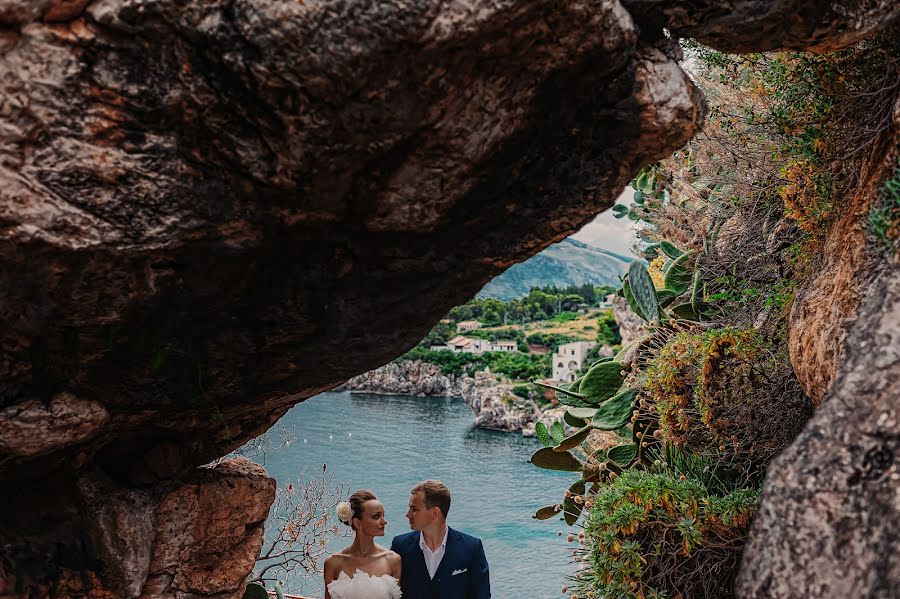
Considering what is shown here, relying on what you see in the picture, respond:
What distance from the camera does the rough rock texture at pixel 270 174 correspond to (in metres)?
2.30

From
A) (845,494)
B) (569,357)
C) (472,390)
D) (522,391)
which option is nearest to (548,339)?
(569,357)

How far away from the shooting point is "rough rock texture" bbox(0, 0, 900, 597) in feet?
7.55

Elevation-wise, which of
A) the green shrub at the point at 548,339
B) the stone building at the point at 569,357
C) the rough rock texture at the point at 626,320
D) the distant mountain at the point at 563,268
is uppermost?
the distant mountain at the point at 563,268

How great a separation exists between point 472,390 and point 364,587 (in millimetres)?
7960

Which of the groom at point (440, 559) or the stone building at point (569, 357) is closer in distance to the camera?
the groom at point (440, 559)

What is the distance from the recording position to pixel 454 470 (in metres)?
9.60

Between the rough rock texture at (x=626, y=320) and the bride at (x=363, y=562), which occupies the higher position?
the rough rock texture at (x=626, y=320)

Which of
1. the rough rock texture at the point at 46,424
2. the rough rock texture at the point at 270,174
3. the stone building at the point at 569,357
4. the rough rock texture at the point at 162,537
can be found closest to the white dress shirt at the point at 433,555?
the rough rock texture at the point at 162,537

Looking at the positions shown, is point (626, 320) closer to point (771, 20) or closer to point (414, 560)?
point (414, 560)

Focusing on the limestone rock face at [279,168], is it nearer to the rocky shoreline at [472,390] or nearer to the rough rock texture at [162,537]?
the rough rock texture at [162,537]

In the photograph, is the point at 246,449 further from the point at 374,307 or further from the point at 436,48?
the point at 436,48

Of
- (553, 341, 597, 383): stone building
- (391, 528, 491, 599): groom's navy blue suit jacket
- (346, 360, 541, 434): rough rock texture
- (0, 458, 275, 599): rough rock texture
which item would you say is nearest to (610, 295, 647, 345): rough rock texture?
(346, 360, 541, 434): rough rock texture

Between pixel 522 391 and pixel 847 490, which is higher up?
pixel 847 490

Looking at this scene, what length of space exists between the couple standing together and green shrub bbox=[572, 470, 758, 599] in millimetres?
662
